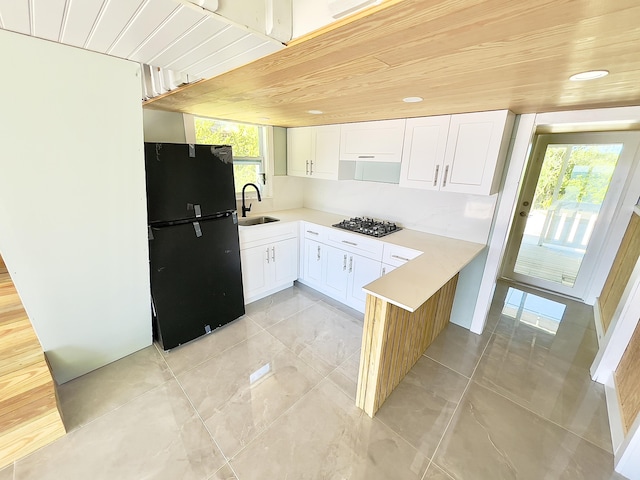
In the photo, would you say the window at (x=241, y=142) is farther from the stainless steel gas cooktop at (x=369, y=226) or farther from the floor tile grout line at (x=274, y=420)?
the floor tile grout line at (x=274, y=420)

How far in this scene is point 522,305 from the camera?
10.2 feet

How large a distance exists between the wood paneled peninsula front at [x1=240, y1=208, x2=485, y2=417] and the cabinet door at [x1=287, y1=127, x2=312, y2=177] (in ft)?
2.73

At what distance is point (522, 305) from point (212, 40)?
12.7 ft

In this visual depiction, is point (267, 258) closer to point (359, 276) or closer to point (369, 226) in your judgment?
point (359, 276)

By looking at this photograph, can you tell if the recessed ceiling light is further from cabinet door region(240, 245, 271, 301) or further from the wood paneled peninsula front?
cabinet door region(240, 245, 271, 301)

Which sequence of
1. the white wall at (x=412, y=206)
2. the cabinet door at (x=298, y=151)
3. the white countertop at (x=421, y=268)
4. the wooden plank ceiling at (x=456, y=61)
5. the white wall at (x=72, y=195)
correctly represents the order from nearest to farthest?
1. the wooden plank ceiling at (x=456, y=61)
2. the white wall at (x=72, y=195)
3. the white countertop at (x=421, y=268)
4. the white wall at (x=412, y=206)
5. the cabinet door at (x=298, y=151)

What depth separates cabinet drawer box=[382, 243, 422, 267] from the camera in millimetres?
2279

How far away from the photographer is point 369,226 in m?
2.85

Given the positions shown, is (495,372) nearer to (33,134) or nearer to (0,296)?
(33,134)

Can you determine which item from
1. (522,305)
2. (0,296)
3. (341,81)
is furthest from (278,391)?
(522,305)

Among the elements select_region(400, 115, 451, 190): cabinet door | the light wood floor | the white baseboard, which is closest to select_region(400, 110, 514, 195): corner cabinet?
select_region(400, 115, 451, 190): cabinet door

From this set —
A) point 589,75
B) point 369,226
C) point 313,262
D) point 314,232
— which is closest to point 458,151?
point 589,75

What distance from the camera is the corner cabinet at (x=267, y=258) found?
277cm

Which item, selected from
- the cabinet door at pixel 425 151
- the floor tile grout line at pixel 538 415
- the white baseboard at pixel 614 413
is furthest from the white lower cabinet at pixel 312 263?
the white baseboard at pixel 614 413
